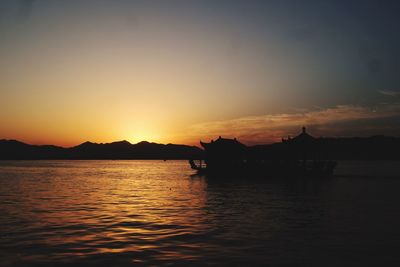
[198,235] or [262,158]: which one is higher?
[262,158]

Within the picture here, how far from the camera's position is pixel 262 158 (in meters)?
60.8


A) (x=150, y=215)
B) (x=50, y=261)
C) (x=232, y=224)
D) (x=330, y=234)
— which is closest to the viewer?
(x=50, y=261)

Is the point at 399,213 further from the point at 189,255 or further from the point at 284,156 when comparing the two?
the point at 284,156

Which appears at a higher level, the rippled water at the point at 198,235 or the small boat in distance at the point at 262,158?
the small boat in distance at the point at 262,158

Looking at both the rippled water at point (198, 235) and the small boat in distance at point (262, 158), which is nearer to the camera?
the rippled water at point (198, 235)

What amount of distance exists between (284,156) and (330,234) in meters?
42.5

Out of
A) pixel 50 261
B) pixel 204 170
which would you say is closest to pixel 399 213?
pixel 50 261

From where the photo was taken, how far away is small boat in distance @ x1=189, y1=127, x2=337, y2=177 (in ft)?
192

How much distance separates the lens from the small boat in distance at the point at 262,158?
58375mm

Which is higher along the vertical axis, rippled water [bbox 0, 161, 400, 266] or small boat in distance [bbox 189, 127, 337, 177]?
small boat in distance [bbox 189, 127, 337, 177]

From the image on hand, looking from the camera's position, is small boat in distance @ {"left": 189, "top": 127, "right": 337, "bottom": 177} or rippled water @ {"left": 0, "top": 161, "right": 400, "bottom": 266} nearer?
rippled water @ {"left": 0, "top": 161, "right": 400, "bottom": 266}

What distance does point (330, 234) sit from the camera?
55.7ft

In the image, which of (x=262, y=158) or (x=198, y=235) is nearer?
(x=198, y=235)

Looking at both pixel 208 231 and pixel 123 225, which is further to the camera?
pixel 123 225
